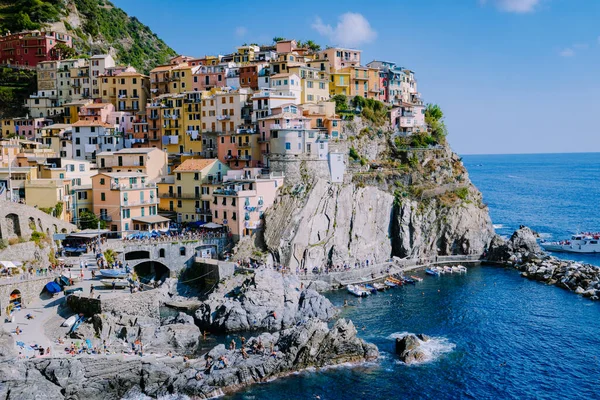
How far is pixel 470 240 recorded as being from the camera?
88.0 metres

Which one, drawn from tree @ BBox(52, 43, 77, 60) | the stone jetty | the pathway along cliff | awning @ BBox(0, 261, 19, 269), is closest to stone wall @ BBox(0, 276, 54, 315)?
awning @ BBox(0, 261, 19, 269)

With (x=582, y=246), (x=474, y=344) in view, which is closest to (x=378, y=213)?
Answer: (x=474, y=344)

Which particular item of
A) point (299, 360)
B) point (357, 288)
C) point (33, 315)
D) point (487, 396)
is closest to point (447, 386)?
point (487, 396)

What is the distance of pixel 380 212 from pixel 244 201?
19.8 meters

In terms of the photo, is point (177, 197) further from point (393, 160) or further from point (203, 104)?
point (393, 160)

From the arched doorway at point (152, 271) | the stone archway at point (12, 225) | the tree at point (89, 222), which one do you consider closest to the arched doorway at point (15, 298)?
the stone archway at point (12, 225)

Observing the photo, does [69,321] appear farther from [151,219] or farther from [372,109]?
[372,109]

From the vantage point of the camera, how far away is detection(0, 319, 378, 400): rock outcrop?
4250cm

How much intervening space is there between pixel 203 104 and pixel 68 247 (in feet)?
110

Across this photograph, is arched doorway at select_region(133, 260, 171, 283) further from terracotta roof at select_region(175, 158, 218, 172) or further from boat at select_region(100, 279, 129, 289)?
terracotta roof at select_region(175, 158, 218, 172)

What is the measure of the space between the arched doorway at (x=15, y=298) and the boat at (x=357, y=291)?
33631mm

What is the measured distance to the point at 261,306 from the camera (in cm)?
5997

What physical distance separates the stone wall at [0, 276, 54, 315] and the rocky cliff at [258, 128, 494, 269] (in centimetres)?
2508

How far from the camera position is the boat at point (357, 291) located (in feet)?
227
